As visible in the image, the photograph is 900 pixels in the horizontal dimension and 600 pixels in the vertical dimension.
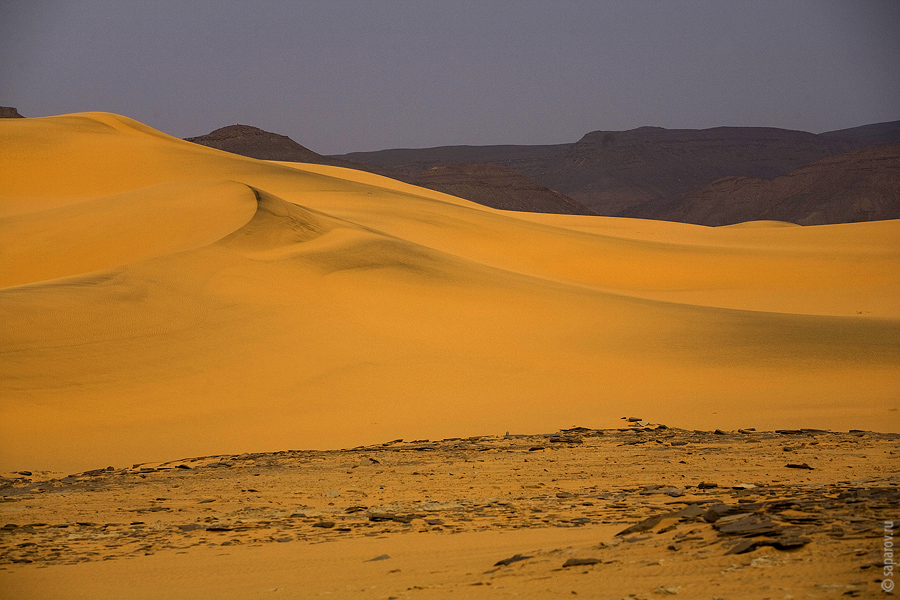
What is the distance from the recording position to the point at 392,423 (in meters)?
10.0

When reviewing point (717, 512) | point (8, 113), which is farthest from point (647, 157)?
point (717, 512)

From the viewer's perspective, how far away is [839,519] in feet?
14.7

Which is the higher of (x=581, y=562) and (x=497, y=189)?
(x=497, y=189)

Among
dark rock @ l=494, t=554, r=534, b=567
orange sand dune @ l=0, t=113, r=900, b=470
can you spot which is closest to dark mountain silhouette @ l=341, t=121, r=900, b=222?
orange sand dune @ l=0, t=113, r=900, b=470

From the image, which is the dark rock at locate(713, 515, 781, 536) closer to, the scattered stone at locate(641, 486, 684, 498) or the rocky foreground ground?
the rocky foreground ground

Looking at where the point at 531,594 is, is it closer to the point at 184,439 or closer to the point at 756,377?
the point at 184,439

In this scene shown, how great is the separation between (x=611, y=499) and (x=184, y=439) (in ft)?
16.8

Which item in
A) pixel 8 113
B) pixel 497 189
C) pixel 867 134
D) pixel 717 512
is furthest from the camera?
pixel 867 134

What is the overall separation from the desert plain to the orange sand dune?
2.2 inches

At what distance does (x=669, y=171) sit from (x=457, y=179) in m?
61.4

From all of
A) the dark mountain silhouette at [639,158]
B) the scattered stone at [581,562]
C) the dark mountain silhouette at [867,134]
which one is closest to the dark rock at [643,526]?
the scattered stone at [581,562]

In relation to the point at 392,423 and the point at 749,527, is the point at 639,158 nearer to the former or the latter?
the point at 392,423

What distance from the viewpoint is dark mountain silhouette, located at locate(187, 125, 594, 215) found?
8269 cm

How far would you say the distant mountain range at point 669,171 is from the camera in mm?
82000
